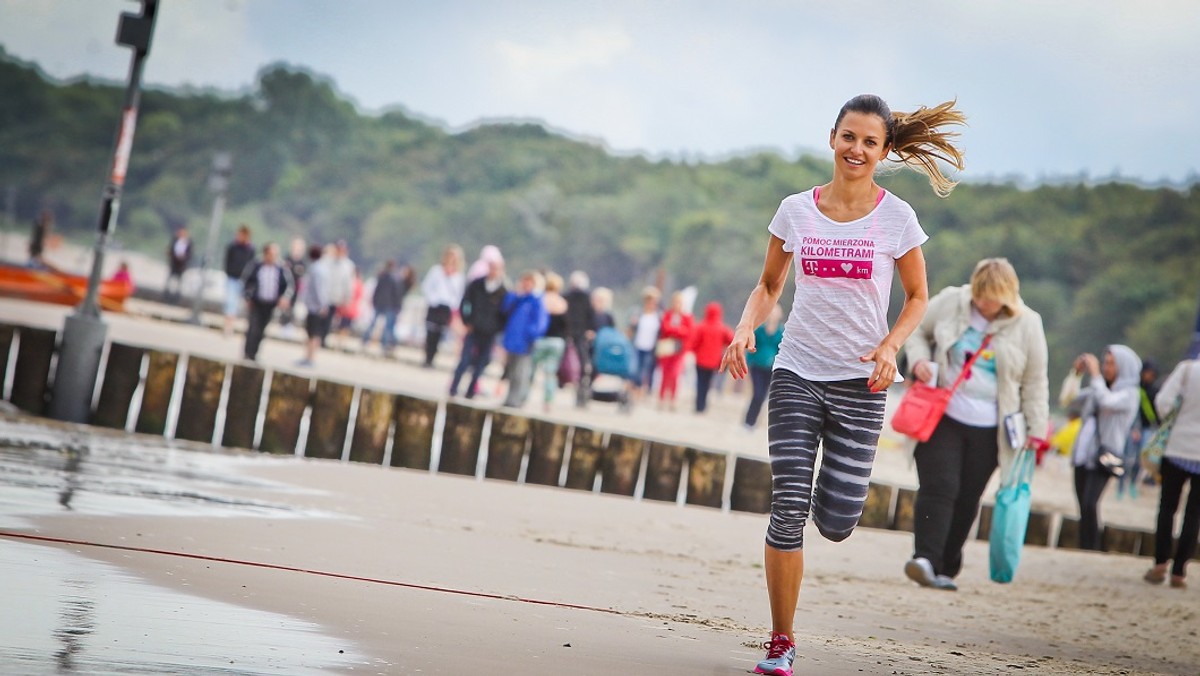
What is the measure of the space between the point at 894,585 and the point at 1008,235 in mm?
86889

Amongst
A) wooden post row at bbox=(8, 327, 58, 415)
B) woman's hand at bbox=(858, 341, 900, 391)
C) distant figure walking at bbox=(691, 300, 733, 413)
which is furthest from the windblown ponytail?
distant figure walking at bbox=(691, 300, 733, 413)

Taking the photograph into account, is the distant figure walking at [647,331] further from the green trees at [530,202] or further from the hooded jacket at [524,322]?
the green trees at [530,202]

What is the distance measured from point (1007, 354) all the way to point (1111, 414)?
15.4 ft

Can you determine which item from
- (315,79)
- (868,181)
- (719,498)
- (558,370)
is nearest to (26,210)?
(315,79)

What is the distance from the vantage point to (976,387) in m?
8.42

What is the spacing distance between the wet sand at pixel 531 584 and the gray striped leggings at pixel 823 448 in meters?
0.51

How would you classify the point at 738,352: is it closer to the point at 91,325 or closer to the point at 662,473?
the point at 662,473

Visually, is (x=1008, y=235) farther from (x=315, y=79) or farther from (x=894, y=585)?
(x=894, y=585)

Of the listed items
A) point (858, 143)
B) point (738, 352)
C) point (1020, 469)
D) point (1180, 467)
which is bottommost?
point (1020, 469)

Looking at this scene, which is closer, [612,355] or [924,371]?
[924,371]

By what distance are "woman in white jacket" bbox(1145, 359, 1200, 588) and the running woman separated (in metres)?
5.82

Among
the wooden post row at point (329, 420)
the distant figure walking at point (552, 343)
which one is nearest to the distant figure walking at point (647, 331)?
the distant figure walking at point (552, 343)

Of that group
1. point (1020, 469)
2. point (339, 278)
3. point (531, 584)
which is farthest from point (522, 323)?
point (531, 584)

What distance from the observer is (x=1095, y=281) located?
266 ft
